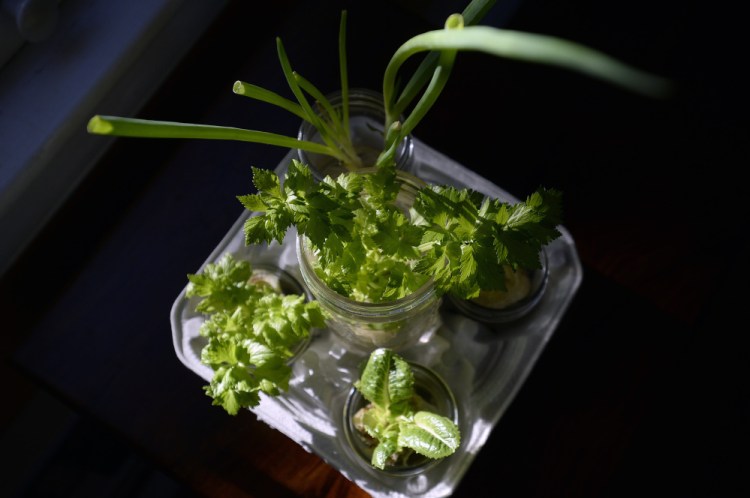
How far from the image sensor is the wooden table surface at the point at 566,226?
0.75 metres

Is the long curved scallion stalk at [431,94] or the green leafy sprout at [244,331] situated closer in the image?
the long curved scallion stalk at [431,94]

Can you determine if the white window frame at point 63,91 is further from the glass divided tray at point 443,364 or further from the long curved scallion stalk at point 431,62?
→ the long curved scallion stalk at point 431,62

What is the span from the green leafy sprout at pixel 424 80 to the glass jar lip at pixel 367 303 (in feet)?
0.32

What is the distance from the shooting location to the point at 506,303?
2.37 feet

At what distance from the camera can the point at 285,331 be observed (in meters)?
0.62

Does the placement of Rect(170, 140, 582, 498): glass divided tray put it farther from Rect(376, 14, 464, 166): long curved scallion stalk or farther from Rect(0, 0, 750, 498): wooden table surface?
Rect(376, 14, 464, 166): long curved scallion stalk

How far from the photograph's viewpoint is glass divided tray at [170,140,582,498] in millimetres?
706

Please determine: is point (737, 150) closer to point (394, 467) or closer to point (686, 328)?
point (686, 328)

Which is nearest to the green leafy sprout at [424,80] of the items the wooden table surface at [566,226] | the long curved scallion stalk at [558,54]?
the long curved scallion stalk at [558,54]

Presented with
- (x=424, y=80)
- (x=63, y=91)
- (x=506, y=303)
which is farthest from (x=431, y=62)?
(x=63, y=91)

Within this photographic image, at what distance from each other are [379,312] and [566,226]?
293mm

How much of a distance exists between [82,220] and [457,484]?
0.55 meters

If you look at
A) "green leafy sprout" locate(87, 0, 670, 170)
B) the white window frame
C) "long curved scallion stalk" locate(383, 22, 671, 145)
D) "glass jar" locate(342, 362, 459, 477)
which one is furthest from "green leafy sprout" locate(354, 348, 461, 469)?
the white window frame

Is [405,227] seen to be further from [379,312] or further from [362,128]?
[362,128]
